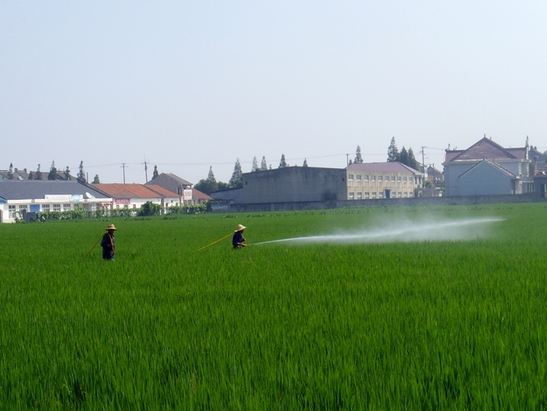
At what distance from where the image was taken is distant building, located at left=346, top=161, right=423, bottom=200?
270 ft

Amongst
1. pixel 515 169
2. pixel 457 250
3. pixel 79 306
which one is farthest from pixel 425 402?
pixel 515 169

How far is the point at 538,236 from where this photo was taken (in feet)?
67.2

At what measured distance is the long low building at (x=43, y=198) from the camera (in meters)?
75.2

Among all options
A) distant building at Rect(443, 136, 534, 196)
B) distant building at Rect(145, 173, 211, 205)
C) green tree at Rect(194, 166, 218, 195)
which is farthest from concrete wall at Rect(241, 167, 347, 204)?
green tree at Rect(194, 166, 218, 195)

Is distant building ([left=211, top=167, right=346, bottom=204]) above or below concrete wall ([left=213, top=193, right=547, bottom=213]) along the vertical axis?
above

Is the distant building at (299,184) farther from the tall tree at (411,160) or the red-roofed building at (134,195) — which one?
the tall tree at (411,160)

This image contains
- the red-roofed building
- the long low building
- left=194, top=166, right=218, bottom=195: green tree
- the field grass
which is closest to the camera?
the field grass

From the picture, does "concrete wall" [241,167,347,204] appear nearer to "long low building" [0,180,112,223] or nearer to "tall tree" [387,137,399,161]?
"long low building" [0,180,112,223]

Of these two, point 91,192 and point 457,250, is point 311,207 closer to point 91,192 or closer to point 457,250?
point 91,192

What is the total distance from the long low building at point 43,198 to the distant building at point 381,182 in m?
32.2

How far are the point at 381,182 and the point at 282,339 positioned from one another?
86643 millimetres

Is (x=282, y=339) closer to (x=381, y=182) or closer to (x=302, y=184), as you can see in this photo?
(x=302, y=184)

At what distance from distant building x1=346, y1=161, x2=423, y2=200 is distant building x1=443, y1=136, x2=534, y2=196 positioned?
379 inches

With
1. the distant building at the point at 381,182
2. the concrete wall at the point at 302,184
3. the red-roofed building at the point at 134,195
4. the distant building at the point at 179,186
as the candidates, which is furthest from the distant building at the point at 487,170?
the distant building at the point at 179,186
